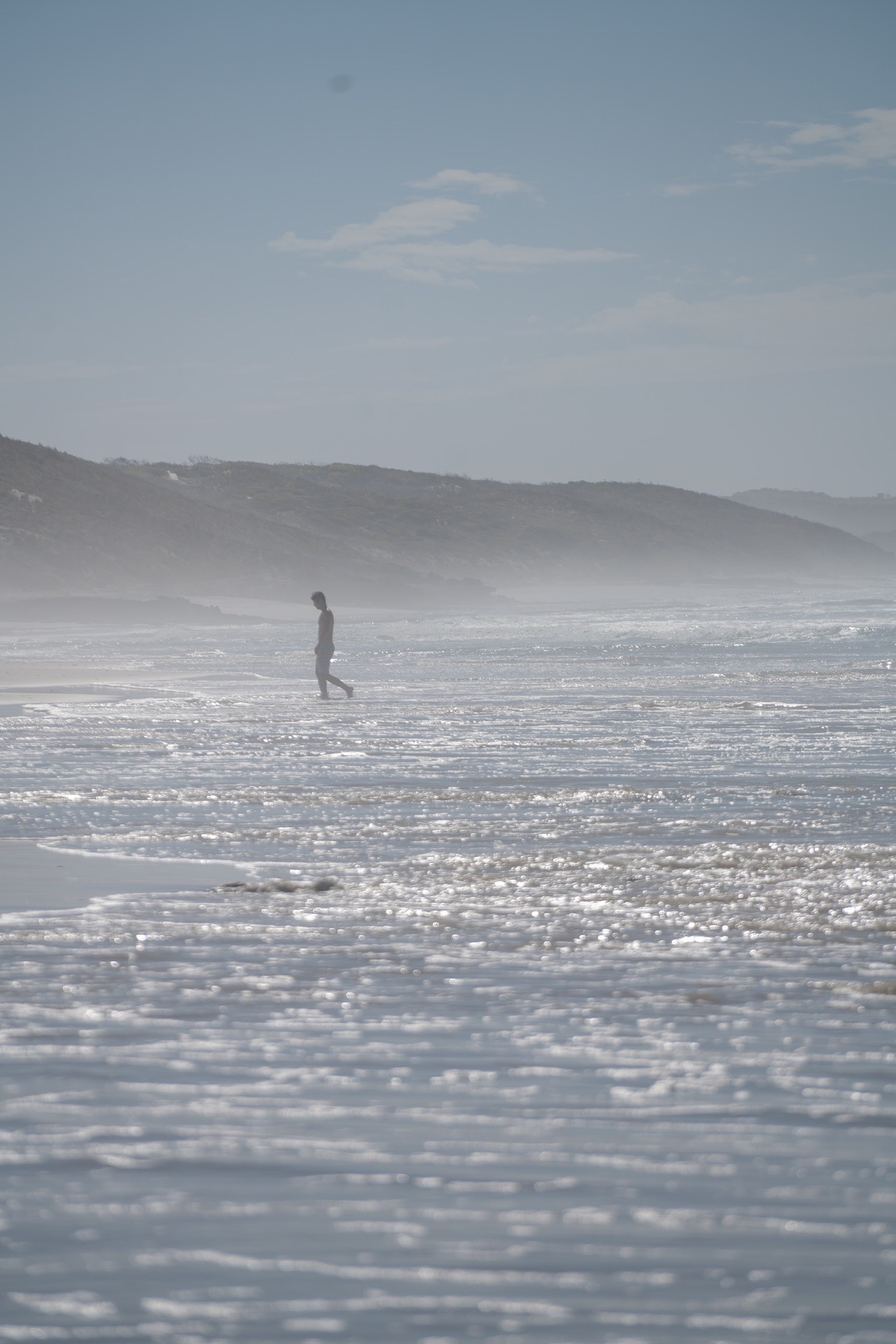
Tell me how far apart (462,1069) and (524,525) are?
130 metres

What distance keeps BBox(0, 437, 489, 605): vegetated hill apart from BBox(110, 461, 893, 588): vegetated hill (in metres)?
12.5

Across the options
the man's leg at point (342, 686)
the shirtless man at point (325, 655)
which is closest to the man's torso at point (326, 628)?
the shirtless man at point (325, 655)

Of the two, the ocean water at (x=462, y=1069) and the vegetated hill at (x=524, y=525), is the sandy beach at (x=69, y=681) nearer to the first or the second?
the ocean water at (x=462, y=1069)

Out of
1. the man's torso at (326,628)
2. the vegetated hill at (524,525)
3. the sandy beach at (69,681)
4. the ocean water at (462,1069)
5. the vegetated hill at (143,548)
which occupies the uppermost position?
the vegetated hill at (524,525)

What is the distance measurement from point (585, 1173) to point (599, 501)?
151 m

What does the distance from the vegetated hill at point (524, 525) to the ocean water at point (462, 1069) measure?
89.2 m

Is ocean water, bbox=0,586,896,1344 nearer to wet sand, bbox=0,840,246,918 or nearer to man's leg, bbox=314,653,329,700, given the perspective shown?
wet sand, bbox=0,840,246,918

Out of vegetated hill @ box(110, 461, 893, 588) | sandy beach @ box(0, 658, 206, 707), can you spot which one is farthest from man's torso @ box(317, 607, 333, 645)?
vegetated hill @ box(110, 461, 893, 588)

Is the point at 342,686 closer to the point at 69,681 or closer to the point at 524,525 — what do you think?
the point at 69,681

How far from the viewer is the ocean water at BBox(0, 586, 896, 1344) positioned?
2.96 metres

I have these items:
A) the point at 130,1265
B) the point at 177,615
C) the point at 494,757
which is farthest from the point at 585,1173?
the point at 177,615

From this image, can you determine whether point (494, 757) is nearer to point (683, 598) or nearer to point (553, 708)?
point (553, 708)

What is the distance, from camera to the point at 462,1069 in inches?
162

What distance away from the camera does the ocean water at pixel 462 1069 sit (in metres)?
2.96
